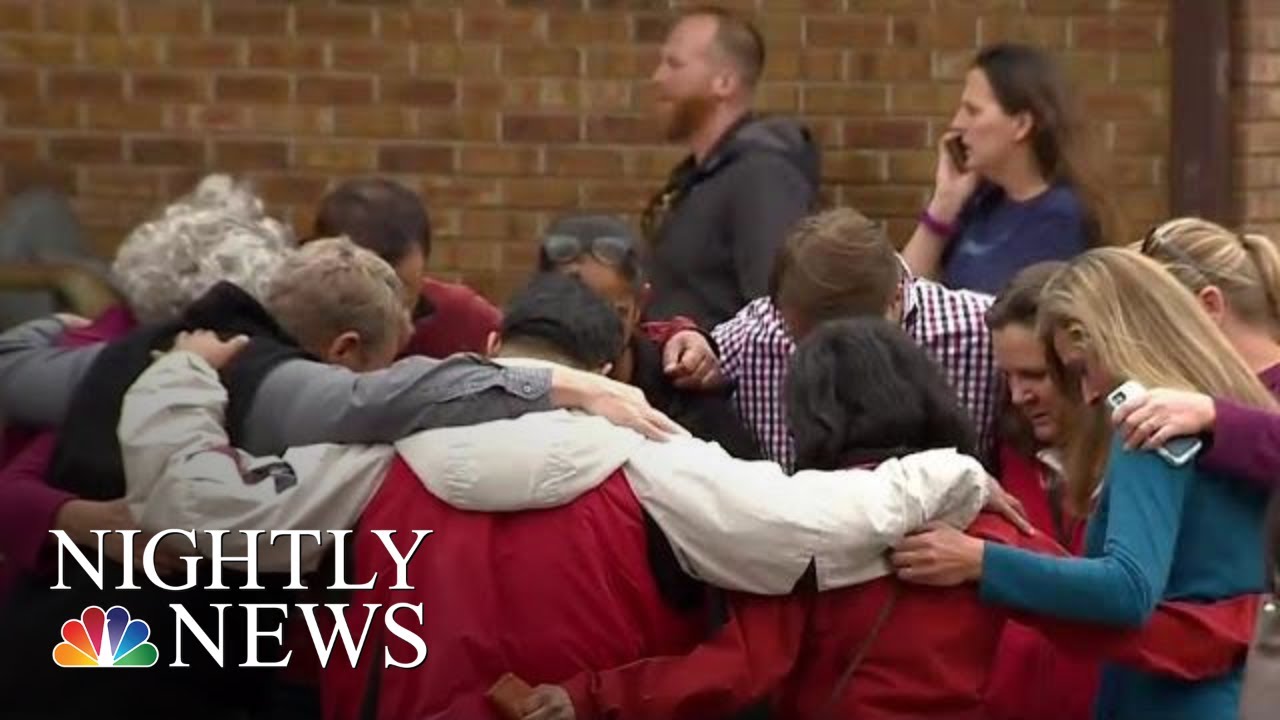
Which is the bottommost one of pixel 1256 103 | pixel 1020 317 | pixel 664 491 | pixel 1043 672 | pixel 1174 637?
pixel 1043 672

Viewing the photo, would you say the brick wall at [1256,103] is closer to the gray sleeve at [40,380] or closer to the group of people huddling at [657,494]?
the group of people huddling at [657,494]

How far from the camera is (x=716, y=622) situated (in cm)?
547

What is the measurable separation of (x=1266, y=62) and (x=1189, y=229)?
276 centimetres

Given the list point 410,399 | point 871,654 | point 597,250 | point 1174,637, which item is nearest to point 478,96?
point 597,250

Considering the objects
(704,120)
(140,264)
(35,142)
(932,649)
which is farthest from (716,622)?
(35,142)

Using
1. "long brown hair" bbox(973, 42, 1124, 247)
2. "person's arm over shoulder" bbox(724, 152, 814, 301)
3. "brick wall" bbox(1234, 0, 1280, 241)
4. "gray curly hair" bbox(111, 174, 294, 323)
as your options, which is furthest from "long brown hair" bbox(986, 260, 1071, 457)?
"brick wall" bbox(1234, 0, 1280, 241)

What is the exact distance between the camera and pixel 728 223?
741cm

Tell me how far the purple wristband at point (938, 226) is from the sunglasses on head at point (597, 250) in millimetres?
1114

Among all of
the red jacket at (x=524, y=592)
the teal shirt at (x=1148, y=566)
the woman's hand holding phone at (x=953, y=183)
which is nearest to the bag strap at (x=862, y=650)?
the teal shirt at (x=1148, y=566)

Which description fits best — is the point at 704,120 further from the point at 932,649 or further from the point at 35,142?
the point at 932,649

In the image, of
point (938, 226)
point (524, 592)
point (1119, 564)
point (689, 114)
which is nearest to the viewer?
point (1119, 564)

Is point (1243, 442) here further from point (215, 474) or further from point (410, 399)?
point (215, 474)

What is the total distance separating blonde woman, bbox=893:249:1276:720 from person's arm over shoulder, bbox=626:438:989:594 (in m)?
0.06

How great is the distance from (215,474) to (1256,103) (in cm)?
375
